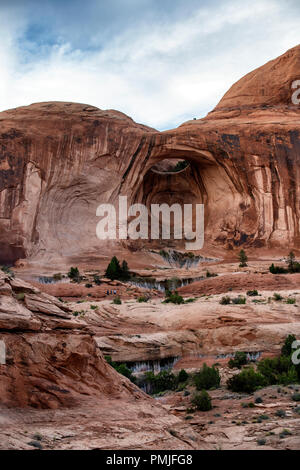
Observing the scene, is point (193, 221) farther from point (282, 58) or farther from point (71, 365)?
point (71, 365)

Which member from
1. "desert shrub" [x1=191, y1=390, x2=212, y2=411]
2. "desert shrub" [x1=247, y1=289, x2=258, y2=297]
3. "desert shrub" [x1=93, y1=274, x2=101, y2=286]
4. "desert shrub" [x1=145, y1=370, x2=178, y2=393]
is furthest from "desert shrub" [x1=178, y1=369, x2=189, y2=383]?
"desert shrub" [x1=93, y1=274, x2=101, y2=286]

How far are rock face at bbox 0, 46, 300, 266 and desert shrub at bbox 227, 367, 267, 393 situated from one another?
20.9 meters

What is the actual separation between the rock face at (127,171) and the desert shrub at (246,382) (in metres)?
20.9

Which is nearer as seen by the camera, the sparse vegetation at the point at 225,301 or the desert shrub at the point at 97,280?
the sparse vegetation at the point at 225,301

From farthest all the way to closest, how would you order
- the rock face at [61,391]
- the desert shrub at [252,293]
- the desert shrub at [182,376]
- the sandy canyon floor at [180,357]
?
the desert shrub at [252,293] < the desert shrub at [182,376] < the sandy canyon floor at [180,357] < the rock face at [61,391]

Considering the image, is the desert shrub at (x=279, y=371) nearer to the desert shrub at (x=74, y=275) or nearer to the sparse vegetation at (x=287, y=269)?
the sparse vegetation at (x=287, y=269)

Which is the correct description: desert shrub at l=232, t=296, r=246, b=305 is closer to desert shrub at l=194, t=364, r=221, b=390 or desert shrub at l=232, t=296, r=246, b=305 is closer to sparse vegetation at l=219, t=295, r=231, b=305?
sparse vegetation at l=219, t=295, r=231, b=305

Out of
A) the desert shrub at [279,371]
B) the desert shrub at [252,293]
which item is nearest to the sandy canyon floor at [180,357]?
the desert shrub at [252,293]

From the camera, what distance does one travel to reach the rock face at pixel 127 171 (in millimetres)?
33875

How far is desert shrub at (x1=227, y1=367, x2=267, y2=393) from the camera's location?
1333 cm

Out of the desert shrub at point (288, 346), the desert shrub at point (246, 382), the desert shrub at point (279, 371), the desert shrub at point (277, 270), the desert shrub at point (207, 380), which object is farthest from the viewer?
the desert shrub at point (277, 270)

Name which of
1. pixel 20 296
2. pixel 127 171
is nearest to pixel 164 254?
pixel 127 171

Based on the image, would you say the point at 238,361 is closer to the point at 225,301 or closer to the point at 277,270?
the point at 225,301

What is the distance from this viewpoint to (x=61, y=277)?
2988cm
